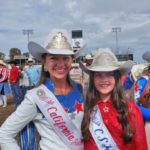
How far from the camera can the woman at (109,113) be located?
1.71 metres

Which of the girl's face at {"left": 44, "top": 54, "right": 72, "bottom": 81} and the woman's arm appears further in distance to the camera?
the girl's face at {"left": 44, "top": 54, "right": 72, "bottom": 81}

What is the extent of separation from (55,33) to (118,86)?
0.68 meters

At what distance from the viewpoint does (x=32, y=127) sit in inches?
64.7

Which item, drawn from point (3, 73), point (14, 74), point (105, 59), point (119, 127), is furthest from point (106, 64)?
point (3, 73)

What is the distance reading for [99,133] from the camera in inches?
72.5

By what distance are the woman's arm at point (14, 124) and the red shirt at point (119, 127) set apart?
57cm

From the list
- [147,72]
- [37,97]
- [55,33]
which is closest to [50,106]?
[37,97]

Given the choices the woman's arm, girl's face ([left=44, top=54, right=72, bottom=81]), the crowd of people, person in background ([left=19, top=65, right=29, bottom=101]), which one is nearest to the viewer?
the woman's arm

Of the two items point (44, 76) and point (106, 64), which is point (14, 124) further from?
point (106, 64)

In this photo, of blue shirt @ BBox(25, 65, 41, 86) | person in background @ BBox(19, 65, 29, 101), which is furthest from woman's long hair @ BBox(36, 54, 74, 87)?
person in background @ BBox(19, 65, 29, 101)

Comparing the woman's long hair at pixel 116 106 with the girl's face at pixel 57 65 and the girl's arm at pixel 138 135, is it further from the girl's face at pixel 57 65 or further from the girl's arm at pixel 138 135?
the girl's face at pixel 57 65

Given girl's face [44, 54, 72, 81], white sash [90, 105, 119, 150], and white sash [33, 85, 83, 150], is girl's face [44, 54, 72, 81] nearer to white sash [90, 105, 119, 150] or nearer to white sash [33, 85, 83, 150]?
white sash [33, 85, 83, 150]

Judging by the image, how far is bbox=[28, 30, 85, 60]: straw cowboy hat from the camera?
1.64 meters

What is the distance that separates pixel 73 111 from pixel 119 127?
397 millimetres
